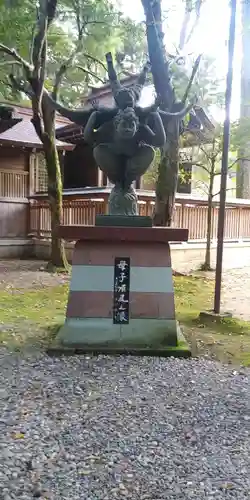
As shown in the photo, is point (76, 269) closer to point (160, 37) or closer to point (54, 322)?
point (54, 322)

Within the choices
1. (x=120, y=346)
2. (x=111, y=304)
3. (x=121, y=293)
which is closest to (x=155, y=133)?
(x=121, y=293)

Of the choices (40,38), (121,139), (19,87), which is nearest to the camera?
(121,139)

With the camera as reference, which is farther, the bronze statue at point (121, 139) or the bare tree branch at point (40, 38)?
the bare tree branch at point (40, 38)

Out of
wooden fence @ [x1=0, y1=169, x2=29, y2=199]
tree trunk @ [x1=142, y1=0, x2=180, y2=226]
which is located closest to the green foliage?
tree trunk @ [x1=142, y1=0, x2=180, y2=226]

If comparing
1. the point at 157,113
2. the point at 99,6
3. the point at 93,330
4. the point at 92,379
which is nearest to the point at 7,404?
the point at 92,379

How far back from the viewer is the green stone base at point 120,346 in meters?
4.51

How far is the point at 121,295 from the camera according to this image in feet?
15.3

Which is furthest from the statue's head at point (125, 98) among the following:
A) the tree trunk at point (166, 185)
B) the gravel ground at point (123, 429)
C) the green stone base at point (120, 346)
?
the tree trunk at point (166, 185)

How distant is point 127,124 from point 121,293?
68.4 inches

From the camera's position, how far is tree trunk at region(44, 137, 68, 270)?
10.7 metres

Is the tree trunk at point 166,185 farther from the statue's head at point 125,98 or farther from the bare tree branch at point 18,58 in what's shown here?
the statue's head at point 125,98

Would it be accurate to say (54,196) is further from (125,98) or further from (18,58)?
(125,98)

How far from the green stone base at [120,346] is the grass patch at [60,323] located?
0.33 meters

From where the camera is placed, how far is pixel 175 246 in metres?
12.2
